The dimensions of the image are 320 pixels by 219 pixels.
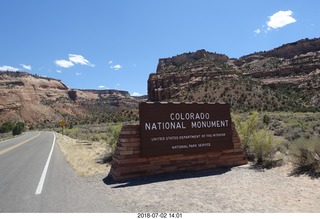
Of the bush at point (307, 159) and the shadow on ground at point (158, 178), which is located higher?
the bush at point (307, 159)

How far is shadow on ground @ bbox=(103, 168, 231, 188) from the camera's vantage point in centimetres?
834

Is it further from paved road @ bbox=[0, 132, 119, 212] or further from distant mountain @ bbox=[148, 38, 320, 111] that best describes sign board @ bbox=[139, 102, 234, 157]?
distant mountain @ bbox=[148, 38, 320, 111]

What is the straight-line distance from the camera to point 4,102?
127875 mm

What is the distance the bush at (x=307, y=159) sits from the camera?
871 cm

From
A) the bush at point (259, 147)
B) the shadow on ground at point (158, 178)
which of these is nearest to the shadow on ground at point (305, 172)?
the bush at point (259, 147)

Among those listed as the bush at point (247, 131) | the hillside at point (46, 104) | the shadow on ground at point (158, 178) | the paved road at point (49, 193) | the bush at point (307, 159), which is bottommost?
the shadow on ground at point (158, 178)

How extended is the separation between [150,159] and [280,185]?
12.0 ft

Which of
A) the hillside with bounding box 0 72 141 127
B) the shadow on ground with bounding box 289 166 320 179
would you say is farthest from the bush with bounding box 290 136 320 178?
the hillside with bounding box 0 72 141 127

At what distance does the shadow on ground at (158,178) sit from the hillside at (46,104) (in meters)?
87.9

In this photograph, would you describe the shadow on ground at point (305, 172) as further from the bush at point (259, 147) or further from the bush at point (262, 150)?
the bush at point (262, 150)

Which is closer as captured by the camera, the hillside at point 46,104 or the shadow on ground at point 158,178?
the shadow on ground at point 158,178

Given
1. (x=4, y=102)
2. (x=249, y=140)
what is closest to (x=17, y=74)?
(x=4, y=102)

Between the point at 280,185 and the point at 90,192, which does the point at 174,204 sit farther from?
the point at 280,185

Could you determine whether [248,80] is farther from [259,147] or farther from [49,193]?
[49,193]
